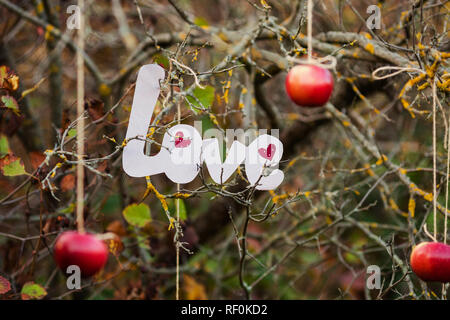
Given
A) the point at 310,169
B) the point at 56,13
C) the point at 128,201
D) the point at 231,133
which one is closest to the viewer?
the point at 231,133

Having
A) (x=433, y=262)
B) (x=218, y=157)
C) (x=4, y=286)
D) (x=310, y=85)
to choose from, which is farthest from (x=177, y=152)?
(x=433, y=262)

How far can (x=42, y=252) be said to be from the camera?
241cm

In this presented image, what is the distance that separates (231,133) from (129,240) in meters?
1.00

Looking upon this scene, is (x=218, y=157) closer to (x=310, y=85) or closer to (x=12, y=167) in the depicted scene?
(x=310, y=85)

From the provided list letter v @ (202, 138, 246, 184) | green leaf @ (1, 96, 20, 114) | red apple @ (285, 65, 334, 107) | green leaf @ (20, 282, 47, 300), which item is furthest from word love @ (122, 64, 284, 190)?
green leaf @ (20, 282, 47, 300)

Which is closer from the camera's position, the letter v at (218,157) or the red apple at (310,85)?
the red apple at (310,85)

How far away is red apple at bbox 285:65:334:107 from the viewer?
1.20 m

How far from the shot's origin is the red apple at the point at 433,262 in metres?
1.27

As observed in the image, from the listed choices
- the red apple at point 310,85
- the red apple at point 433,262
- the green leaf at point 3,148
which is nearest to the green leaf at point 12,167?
the green leaf at point 3,148

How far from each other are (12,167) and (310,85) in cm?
115

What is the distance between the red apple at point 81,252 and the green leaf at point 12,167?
720 mm

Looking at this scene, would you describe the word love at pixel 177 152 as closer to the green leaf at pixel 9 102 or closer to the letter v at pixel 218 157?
the letter v at pixel 218 157
